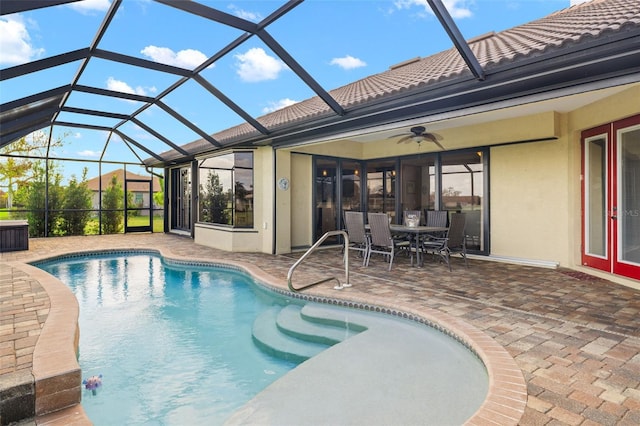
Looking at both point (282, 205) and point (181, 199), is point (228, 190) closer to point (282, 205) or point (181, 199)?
point (282, 205)

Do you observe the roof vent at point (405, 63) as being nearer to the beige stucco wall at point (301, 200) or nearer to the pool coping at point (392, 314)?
the beige stucco wall at point (301, 200)

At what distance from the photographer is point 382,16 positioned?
20.4 feet

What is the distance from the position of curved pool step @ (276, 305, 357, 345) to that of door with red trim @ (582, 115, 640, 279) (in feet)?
15.6

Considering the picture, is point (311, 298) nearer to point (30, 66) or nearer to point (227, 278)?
point (227, 278)

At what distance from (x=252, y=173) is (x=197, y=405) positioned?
23.8ft

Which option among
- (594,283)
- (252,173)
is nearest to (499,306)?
(594,283)

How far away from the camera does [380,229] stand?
6.94 metres

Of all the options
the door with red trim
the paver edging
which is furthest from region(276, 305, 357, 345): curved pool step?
the door with red trim

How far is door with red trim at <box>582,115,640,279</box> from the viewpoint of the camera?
17.9ft

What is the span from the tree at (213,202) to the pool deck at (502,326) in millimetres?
3604

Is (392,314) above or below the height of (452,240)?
below

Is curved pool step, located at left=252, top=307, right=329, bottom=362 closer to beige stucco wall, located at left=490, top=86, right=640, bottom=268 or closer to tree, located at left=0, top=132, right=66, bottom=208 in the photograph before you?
beige stucco wall, located at left=490, top=86, right=640, bottom=268

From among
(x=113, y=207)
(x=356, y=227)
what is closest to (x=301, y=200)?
(x=356, y=227)

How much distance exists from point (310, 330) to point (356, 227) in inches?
138
